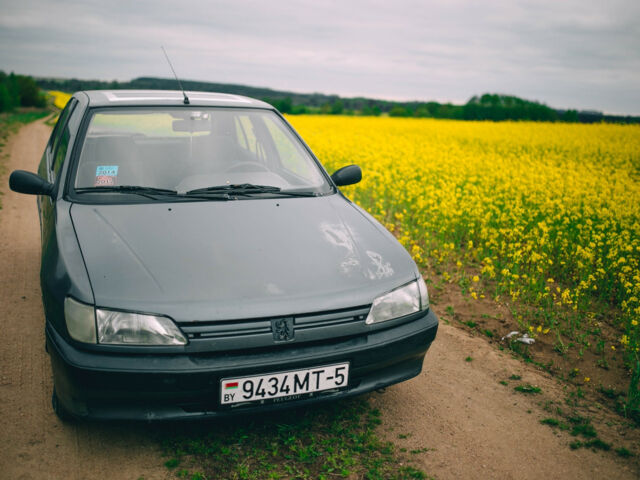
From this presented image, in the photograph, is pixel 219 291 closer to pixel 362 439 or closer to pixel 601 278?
pixel 362 439

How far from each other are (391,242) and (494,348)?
1567 mm

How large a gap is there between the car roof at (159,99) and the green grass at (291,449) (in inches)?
83.3

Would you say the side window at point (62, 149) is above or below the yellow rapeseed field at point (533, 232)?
above

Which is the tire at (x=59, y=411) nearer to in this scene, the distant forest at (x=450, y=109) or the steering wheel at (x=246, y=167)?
the steering wheel at (x=246, y=167)

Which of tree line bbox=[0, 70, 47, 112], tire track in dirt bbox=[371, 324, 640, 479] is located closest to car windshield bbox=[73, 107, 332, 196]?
tire track in dirt bbox=[371, 324, 640, 479]

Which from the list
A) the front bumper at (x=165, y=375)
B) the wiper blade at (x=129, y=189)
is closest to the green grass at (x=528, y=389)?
the front bumper at (x=165, y=375)

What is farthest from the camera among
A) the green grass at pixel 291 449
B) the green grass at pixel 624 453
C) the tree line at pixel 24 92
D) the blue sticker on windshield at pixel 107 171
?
the tree line at pixel 24 92

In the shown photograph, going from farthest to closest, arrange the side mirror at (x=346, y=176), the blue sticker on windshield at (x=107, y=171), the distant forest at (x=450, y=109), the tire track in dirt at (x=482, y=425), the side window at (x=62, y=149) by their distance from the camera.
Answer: the distant forest at (x=450, y=109) → the side mirror at (x=346, y=176) → the side window at (x=62, y=149) → the blue sticker on windshield at (x=107, y=171) → the tire track in dirt at (x=482, y=425)

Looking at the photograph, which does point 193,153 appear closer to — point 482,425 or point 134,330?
point 134,330

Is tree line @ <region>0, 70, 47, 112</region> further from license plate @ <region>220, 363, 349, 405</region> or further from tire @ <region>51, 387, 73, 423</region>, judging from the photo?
license plate @ <region>220, 363, 349, 405</region>

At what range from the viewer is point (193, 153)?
3.29 metres

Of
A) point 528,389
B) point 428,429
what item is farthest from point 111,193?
point 528,389

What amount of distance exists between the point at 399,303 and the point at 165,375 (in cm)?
114

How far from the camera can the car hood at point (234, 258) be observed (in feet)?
7.07
